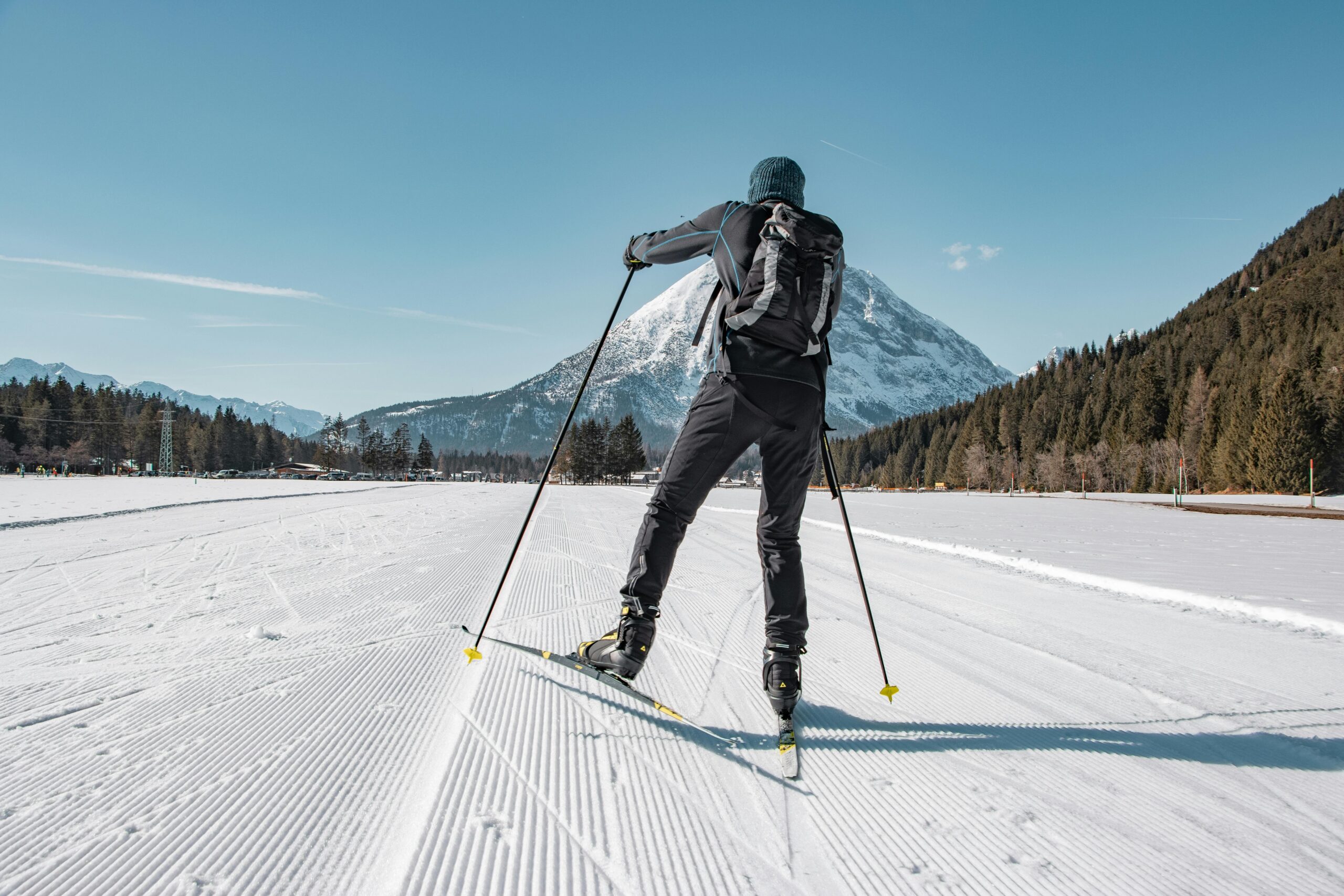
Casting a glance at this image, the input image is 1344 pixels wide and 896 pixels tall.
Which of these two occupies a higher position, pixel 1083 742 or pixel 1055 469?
pixel 1055 469

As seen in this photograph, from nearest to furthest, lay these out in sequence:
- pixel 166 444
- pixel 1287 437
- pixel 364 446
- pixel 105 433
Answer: pixel 1287 437, pixel 166 444, pixel 105 433, pixel 364 446

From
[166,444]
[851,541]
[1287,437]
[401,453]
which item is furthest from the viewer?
[401,453]

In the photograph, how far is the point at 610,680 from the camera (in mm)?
2289

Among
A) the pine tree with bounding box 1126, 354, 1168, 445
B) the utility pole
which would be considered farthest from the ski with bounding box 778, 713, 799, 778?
the utility pole

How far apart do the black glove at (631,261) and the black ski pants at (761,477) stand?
2.42 feet

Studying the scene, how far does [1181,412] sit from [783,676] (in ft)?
244

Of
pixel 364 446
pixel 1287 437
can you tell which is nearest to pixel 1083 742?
pixel 1287 437

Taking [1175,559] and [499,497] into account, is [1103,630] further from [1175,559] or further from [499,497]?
[499,497]

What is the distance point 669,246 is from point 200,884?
2324 millimetres

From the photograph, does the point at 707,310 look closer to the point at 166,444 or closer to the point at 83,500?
the point at 83,500

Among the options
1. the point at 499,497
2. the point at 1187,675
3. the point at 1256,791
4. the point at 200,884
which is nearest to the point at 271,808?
the point at 200,884

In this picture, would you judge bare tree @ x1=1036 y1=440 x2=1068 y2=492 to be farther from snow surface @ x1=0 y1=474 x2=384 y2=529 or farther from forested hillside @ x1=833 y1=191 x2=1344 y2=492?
snow surface @ x1=0 y1=474 x2=384 y2=529

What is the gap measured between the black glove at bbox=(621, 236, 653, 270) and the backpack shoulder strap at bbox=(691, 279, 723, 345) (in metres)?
0.39

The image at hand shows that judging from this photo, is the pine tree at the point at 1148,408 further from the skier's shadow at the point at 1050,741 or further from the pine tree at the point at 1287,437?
the skier's shadow at the point at 1050,741
